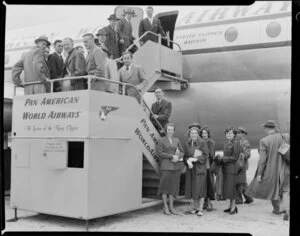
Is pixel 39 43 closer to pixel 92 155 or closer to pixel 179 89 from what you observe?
pixel 92 155

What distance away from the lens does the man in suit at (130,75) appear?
237 inches

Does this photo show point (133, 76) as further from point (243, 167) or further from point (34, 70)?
point (243, 167)

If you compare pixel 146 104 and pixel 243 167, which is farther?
pixel 146 104

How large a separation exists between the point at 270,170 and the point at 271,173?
46 millimetres

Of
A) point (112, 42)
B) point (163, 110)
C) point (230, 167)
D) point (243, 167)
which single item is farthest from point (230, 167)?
point (112, 42)

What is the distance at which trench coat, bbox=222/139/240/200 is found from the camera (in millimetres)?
5656

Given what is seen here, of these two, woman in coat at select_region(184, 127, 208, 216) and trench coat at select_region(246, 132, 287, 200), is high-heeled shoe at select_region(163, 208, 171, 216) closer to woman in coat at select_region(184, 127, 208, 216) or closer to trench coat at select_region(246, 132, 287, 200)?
woman in coat at select_region(184, 127, 208, 216)

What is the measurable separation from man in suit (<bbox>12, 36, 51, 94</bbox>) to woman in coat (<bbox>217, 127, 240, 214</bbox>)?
9.55 feet

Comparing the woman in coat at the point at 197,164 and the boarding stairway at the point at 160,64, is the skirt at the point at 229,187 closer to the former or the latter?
the woman in coat at the point at 197,164

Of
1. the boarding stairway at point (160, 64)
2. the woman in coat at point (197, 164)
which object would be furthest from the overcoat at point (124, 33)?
the woman in coat at point (197, 164)

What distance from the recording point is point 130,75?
6121 millimetres

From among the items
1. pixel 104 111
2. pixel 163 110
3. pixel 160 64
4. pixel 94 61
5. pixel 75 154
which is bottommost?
pixel 75 154
